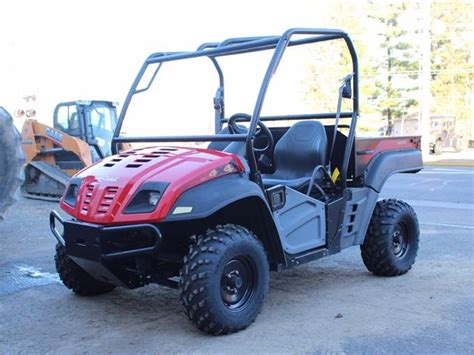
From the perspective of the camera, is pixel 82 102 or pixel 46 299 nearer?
pixel 46 299

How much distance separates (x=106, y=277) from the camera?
13.8ft

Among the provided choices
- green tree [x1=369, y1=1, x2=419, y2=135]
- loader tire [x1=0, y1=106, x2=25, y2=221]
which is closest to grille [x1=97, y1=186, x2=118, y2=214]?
loader tire [x1=0, y1=106, x2=25, y2=221]

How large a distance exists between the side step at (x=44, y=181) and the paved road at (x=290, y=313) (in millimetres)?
5571

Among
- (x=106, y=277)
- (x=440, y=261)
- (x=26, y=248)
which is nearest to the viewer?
(x=106, y=277)

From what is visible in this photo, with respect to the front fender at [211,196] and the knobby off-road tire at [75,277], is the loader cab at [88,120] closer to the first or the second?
the knobby off-road tire at [75,277]

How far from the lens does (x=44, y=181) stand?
41.0ft

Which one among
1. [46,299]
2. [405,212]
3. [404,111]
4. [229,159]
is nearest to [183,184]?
[229,159]

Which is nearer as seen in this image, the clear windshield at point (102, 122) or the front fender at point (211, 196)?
the front fender at point (211, 196)

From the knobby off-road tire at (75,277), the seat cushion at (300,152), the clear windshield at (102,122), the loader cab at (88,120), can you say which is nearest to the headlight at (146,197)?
the knobby off-road tire at (75,277)

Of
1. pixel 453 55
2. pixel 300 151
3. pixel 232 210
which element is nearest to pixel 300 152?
pixel 300 151

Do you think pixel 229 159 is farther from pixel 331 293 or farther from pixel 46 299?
pixel 46 299

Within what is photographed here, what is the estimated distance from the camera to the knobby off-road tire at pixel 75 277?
480cm

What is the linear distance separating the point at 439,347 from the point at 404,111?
34754 millimetres

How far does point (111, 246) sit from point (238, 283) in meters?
0.91
